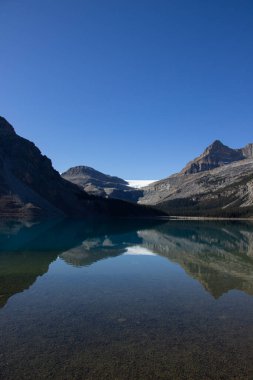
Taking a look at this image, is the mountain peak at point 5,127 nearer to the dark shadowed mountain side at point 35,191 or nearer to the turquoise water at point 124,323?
the dark shadowed mountain side at point 35,191

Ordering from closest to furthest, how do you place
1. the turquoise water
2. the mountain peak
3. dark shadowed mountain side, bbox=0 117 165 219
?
the turquoise water, dark shadowed mountain side, bbox=0 117 165 219, the mountain peak

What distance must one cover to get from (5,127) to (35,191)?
4664cm

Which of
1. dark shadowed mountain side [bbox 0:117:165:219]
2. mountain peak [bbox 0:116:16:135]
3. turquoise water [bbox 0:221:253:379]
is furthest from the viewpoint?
mountain peak [bbox 0:116:16:135]

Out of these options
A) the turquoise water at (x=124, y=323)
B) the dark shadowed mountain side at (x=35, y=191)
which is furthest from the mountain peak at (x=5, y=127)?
the turquoise water at (x=124, y=323)

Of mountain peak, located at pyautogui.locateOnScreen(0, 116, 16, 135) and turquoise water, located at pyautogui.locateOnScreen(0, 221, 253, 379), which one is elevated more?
mountain peak, located at pyautogui.locateOnScreen(0, 116, 16, 135)

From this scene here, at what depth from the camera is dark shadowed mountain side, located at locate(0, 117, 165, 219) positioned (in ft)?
456

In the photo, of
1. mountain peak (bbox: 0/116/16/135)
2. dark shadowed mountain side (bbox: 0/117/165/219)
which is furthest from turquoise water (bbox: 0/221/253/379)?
mountain peak (bbox: 0/116/16/135)

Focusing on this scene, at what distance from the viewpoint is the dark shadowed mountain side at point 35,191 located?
138875 mm

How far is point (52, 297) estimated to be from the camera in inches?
803

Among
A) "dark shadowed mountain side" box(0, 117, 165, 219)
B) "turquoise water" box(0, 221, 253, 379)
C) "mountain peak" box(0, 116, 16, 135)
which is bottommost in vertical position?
"turquoise water" box(0, 221, 253, 379)

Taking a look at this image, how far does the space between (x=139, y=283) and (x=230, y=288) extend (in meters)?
→ 6.37

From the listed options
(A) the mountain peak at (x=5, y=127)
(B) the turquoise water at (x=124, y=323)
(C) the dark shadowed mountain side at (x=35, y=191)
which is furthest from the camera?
(A) the mountain peak at (x=5, y=127)

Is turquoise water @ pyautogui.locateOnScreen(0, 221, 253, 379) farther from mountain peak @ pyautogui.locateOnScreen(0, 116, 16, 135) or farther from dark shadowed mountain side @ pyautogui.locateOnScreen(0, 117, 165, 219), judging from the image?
mountain peak @ pyautogui.locateOnScreen(0, 116, 16, 135)

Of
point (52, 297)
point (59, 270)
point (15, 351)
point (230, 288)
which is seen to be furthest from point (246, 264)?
point (15, 351)
